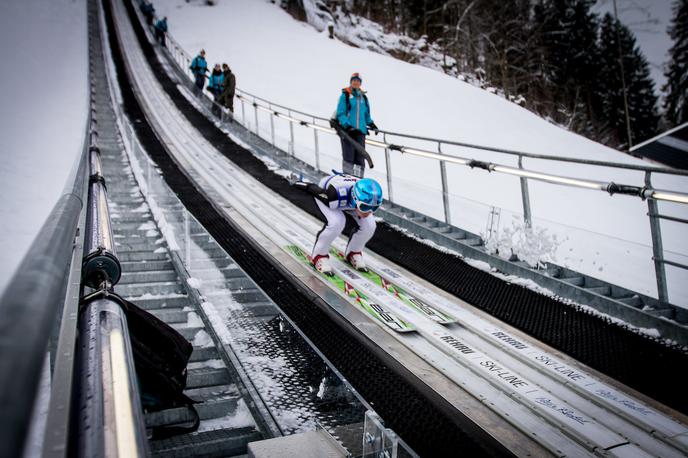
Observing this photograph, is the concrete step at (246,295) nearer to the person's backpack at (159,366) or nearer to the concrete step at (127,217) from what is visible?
the person's backpack at (159,366)

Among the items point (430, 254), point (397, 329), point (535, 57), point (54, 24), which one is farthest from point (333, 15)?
point (397, 329)

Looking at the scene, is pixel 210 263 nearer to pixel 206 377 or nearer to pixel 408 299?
pixel 206 377

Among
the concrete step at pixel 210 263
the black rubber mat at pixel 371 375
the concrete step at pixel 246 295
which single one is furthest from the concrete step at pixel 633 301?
the concrete step at pixel 210 263

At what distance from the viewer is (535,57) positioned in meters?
37.6

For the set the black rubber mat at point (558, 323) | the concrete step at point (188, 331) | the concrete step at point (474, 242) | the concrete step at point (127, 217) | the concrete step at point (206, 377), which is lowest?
the black rubber mat at point (558, 323)

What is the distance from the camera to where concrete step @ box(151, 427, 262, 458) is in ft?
9.17

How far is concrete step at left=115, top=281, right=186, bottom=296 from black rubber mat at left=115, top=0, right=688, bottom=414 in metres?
2.69

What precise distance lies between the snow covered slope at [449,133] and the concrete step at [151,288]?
3.81 meters

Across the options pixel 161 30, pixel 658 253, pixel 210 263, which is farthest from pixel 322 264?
pixel 161 30

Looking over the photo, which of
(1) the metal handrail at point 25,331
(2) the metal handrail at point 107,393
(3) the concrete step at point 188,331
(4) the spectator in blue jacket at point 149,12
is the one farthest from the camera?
(4) the spectator in blue jacket at point 149,12

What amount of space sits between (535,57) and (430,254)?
36.3 metres

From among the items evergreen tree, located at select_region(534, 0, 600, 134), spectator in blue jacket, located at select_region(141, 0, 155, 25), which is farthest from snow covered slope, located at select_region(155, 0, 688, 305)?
evergreen tree, located at select_region(534, 0, 600, 134)

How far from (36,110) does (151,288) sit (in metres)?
19.3

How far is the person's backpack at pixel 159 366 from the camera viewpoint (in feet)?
8.68
